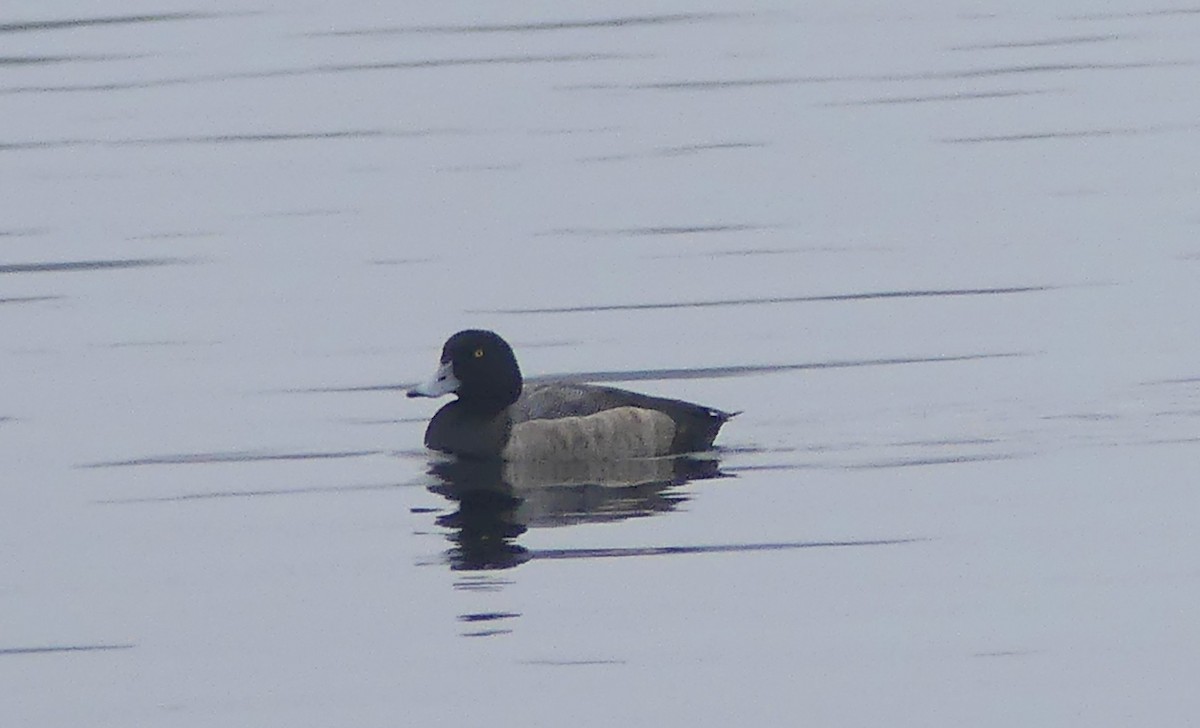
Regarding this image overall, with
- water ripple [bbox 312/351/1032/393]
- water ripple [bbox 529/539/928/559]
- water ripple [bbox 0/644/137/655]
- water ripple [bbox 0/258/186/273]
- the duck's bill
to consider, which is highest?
water ripple [bbox 0/258/186/273]

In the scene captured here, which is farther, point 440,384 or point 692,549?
point 440,384

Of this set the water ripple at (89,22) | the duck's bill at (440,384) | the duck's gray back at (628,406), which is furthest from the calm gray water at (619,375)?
the water ripple at (89,22)

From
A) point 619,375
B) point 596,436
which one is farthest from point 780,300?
point 596,436

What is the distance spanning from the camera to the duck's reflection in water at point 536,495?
12992 mm

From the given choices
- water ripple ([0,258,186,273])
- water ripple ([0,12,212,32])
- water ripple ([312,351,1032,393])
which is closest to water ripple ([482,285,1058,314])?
water ripple ([312,351,1032,393])

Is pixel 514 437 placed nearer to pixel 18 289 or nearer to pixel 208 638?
pixel 208 638

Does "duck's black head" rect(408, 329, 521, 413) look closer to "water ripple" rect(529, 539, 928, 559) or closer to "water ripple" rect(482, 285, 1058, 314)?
"water ripple" rect(529, 539, 928, 559)

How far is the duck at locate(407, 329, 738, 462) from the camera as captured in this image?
14938 millimetres

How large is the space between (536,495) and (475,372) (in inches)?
44.9

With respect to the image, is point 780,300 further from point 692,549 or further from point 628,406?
point 692,549

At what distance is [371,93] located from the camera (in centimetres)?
2972

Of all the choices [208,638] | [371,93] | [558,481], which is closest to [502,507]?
[558,481]

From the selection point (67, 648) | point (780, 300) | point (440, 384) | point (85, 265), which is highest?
point (85, 265)

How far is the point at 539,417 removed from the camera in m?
15.1
